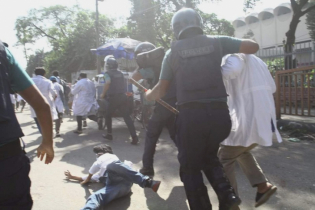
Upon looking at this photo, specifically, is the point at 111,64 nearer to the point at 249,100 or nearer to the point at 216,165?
the point at 249,100

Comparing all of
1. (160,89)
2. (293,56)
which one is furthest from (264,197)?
(293,56)

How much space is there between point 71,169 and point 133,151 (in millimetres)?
1338

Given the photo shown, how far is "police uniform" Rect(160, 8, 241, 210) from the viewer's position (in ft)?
7.41

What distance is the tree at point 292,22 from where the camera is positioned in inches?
293

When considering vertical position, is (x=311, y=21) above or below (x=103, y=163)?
above

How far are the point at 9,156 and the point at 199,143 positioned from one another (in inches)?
52.4

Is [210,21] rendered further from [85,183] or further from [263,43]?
[85,183]

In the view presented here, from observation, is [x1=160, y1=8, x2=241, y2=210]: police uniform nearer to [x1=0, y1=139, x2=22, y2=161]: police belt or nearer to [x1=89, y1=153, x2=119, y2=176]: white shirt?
[x1=0, y1=139, x2=22, y2=161]: police belt

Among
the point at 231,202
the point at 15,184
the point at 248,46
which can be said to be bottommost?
the point at 231,202

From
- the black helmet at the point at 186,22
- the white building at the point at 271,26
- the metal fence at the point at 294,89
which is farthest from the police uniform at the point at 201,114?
the white building at the point at 271,26

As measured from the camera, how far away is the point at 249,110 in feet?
8.44

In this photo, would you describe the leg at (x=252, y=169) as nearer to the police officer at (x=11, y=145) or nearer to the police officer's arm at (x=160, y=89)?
the police officer's arm at (x=160, y=89)

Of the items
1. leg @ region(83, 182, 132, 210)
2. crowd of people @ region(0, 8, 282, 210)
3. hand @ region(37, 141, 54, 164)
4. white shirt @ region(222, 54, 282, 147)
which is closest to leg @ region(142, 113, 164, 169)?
leg @ region(83, 182, 132, 210)

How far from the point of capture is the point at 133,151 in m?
5.47
